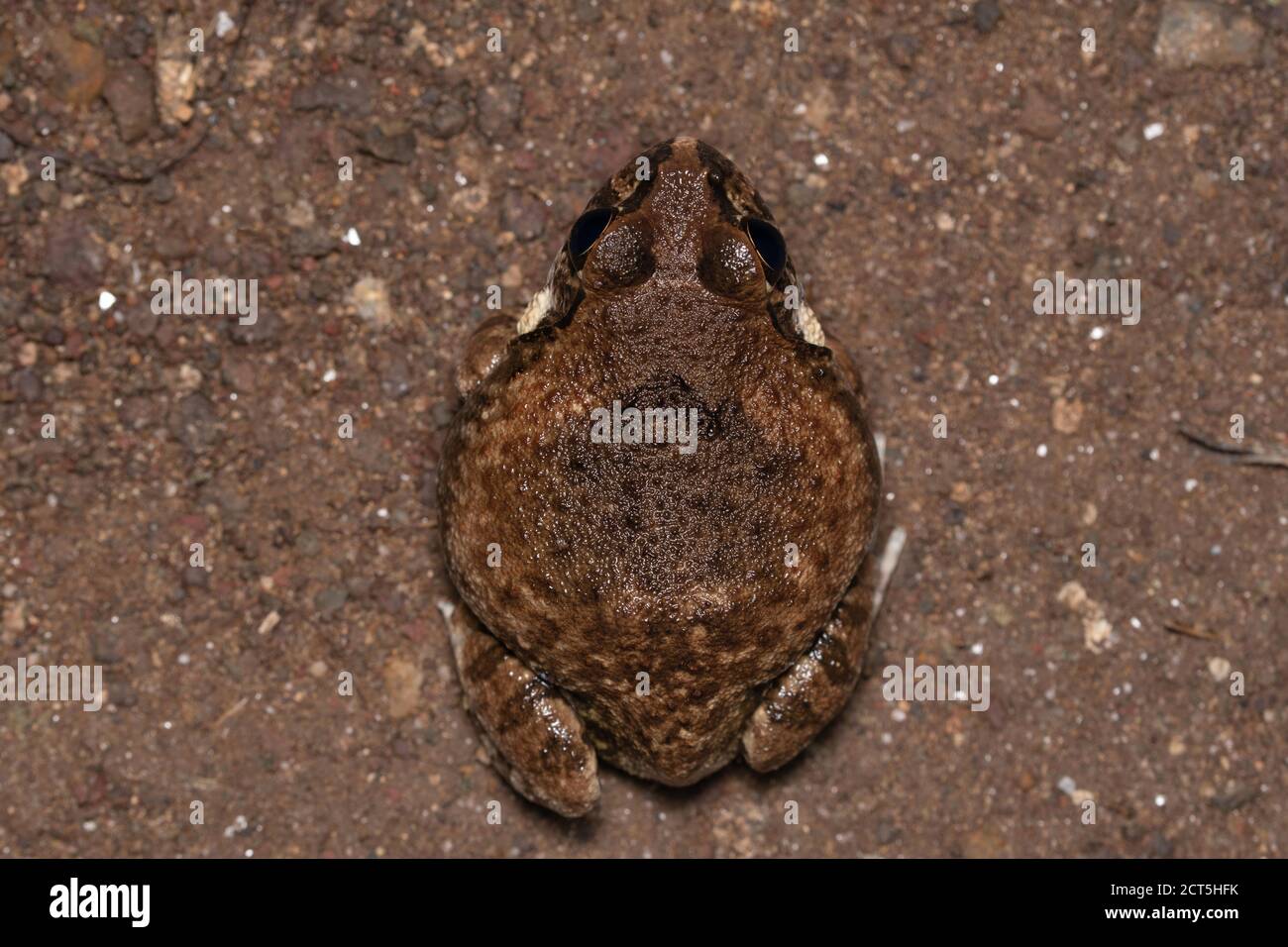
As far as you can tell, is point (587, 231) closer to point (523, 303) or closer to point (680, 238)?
point (680, 238)

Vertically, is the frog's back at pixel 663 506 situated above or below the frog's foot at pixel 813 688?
above

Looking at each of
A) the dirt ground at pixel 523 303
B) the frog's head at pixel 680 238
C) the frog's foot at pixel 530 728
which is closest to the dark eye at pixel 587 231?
the frog's head at pixel 680 238

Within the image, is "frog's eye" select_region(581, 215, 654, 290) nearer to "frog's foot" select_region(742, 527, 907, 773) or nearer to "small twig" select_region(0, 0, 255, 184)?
"frog's foot" select_region(742, 527, 907, 773)

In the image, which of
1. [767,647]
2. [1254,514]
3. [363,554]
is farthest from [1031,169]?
[363,554]

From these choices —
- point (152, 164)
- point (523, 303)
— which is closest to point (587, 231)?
point (523, 303)

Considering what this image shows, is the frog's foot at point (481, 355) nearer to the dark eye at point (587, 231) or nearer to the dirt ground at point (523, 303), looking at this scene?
the dirt ground at point (523, 303)

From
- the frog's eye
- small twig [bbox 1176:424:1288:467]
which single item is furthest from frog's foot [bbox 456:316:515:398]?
small twig [bbox 1176:424:1288:467]
